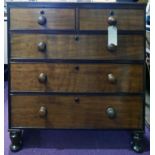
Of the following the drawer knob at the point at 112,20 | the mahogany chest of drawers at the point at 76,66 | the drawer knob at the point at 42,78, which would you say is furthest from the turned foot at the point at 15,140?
the drawer knob at the point at 112,20

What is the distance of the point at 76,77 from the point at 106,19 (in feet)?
1.16

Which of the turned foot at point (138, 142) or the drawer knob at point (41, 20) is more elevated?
the drawer knob at point (41, 20)

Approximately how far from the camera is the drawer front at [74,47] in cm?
133

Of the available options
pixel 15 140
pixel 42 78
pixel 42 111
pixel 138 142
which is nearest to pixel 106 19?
pixel 42 78

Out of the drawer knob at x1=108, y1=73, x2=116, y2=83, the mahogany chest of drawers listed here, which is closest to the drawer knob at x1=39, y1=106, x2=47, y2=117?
the mahogany chest of drawers

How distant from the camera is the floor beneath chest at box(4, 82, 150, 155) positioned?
4.66 feet

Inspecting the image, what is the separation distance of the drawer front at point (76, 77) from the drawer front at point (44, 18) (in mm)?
210

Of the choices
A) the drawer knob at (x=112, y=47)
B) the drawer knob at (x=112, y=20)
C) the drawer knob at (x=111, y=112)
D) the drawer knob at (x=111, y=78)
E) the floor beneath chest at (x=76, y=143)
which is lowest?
the floor beneath chest at (x=76, y=143)

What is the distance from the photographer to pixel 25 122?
1393 mm

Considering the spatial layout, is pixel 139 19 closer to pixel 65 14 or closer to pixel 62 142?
pixel 65 14

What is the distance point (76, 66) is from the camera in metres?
1.35

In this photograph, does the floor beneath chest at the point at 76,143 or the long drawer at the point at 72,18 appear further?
the floor beneath chest at the point at 76,143

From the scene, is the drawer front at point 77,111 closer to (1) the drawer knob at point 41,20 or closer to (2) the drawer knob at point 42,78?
(2) the drawer knob at point 42,78

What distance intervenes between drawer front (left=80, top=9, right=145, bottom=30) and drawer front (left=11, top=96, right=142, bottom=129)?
0.39m
